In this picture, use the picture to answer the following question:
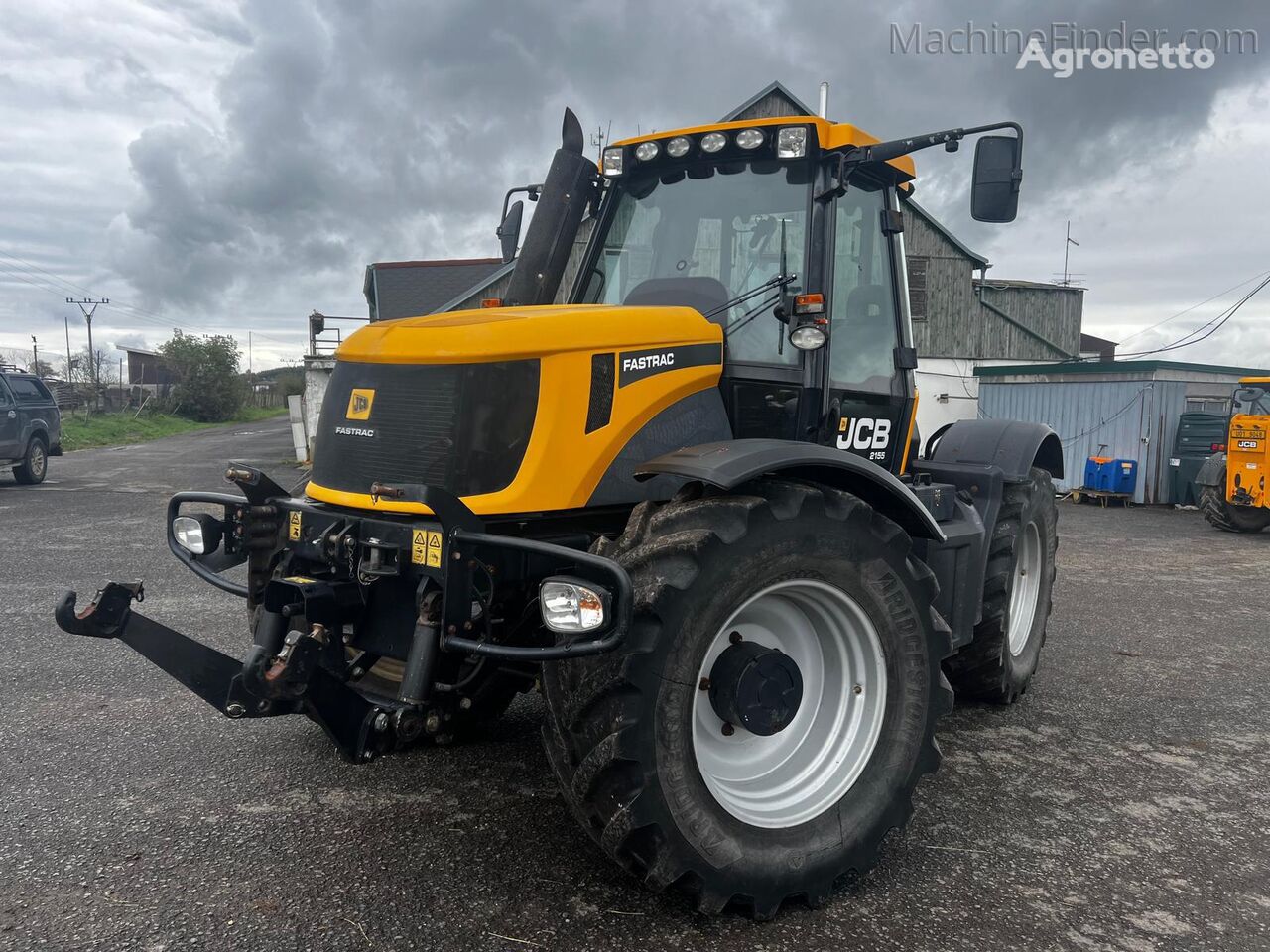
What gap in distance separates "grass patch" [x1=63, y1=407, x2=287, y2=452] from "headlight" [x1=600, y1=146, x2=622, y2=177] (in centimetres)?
2707

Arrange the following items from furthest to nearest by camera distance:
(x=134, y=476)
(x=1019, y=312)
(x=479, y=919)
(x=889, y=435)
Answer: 1. (x=1019, y=312)
2. (x=134, y=476)
3. (x=889, y=435)
4. (x=479, y=919)

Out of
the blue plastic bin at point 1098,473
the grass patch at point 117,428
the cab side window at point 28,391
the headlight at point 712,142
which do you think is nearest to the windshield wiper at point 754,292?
the headlight at point 712,142

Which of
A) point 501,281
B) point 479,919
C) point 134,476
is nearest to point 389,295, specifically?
point 501,281

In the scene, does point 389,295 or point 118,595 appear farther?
point 389,295

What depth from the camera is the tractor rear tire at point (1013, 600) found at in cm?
474

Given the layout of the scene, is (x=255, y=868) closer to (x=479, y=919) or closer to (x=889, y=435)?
(x=479, y=919)

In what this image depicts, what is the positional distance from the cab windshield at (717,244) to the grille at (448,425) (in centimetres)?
100

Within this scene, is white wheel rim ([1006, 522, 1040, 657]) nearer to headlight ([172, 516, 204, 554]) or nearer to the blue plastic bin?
headlight ([172, 516, 204, 554])

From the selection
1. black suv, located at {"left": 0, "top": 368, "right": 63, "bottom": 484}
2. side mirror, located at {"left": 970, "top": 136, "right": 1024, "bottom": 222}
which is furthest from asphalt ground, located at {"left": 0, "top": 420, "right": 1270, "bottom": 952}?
black suv, located at {"left": 0, "top": 368, "right": 63, "bottom": 484}

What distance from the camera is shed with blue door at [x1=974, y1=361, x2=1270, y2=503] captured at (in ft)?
55.7

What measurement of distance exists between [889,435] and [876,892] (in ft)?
6.71

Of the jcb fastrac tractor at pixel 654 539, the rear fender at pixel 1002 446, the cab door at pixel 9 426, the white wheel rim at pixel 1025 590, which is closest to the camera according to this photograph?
the jcb fastrac tractor at pixel 654 539

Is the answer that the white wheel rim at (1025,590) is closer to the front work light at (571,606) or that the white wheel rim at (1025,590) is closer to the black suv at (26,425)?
the front work light at (571,606)

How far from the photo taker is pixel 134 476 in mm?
18281
